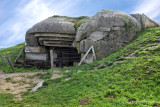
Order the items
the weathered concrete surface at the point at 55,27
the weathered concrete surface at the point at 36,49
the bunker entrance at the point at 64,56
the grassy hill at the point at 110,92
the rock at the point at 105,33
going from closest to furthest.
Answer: the grassy hill at the point at 110,92
the rock at the point at 105,33
the weathered concrete surface at the point at 55,27
the weathered concrete surface at the point at 36,49
the bunker entrance at the point at 64,56

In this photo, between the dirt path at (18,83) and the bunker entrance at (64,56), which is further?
the bunker entrance at (64,56)

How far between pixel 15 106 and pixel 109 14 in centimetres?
930

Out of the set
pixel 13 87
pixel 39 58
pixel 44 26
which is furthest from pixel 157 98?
pixel 39 58

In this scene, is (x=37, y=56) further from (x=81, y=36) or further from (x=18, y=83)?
(x=18, y=83)

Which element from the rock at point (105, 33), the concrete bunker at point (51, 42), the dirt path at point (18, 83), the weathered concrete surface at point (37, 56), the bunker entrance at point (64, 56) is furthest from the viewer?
the bunker entrance at point (64, 56)

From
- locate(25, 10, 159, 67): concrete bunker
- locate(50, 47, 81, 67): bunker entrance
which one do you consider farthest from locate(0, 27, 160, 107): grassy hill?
locate(50, 47, 81, 67): bunker entrance

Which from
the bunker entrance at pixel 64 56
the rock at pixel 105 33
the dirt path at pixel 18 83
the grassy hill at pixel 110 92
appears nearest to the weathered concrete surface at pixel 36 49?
the bunker entrance at pixel 64 56

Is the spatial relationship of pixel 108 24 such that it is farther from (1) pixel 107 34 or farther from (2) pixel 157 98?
(2) pixel 157 98

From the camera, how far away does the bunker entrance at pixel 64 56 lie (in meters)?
14.4

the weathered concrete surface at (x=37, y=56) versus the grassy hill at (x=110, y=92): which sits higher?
the weathered concrete surface at (x=37, y=56)

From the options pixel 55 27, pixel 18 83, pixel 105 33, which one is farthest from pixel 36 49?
pixel 105 33

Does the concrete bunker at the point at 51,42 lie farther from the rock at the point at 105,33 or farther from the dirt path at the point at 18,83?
the dirt path at the point at 18,83

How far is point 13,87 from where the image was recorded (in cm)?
743

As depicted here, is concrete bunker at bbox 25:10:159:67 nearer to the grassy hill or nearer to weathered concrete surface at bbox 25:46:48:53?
weathered concrete surface at bbox 25:46:48:53
